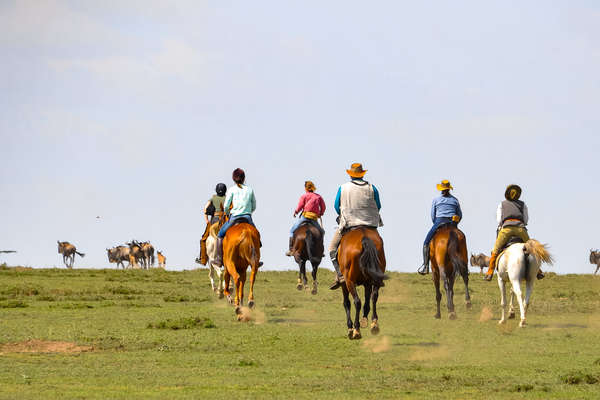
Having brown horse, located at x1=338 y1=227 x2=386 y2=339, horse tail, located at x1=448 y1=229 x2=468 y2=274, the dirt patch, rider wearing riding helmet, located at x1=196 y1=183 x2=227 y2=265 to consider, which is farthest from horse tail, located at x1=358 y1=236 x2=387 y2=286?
rider wearing riding helmet, located at x1=196 y1=183 x2=227 y2=265

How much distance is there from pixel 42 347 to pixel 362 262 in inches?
239

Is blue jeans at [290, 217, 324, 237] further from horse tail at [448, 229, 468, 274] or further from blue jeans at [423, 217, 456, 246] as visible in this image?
horse tail at [448, 229, 468, 274]

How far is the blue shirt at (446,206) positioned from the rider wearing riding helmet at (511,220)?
4.16 ft

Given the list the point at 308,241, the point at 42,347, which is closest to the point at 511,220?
the point at 308,241

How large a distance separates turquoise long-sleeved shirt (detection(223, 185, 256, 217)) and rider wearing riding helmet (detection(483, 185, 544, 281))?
214 inches

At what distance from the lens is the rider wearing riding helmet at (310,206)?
94.8ft

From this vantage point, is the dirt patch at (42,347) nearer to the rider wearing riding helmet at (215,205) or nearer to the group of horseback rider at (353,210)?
the group of horseback rider at (353,210)

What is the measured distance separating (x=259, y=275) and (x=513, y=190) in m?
19.8

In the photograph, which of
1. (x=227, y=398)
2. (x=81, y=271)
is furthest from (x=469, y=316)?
(x=81, y=271)

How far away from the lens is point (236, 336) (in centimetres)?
1972

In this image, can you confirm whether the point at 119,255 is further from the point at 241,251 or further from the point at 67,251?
the point at 241,251

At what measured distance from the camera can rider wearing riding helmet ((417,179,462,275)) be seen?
2373 cm

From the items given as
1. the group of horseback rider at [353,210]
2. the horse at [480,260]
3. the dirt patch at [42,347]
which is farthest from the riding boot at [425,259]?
the horse at [480,260]

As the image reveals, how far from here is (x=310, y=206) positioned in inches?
1139
